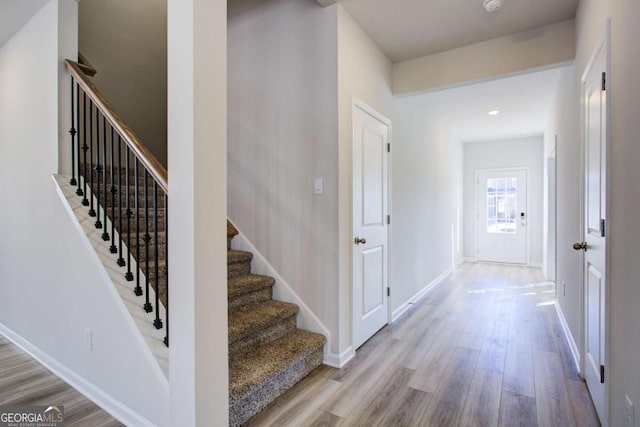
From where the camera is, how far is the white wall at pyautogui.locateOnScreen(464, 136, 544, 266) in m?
6.84

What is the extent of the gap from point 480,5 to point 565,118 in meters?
1.51

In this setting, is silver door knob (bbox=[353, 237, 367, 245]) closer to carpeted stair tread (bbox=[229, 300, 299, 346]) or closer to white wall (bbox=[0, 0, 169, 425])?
carpeted stair tread (bbox=[229, 300, 299, 346])

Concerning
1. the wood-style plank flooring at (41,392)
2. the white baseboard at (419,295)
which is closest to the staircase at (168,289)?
the wood-style plank flooring at (41,392)

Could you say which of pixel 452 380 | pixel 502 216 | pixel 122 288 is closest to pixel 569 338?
pixel 452 380

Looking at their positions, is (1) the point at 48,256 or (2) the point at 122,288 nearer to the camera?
(2) the point at 122,288

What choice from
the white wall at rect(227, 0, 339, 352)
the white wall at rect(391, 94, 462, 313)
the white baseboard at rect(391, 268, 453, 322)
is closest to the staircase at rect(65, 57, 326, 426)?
the white wall at rect(227, 0, 339, 352)

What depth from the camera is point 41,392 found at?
214 centimetres

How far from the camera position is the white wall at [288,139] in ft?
8.46

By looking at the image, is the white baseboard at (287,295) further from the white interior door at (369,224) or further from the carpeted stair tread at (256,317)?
the white interior door at (369,224)

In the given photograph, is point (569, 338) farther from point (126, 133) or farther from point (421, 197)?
point (126, 133)

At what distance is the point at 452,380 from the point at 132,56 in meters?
4.63

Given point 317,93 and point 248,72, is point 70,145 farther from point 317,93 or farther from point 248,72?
point 317,93

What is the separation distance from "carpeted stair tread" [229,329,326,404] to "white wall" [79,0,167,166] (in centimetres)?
309

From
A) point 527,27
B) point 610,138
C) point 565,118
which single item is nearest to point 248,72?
point 527,27
